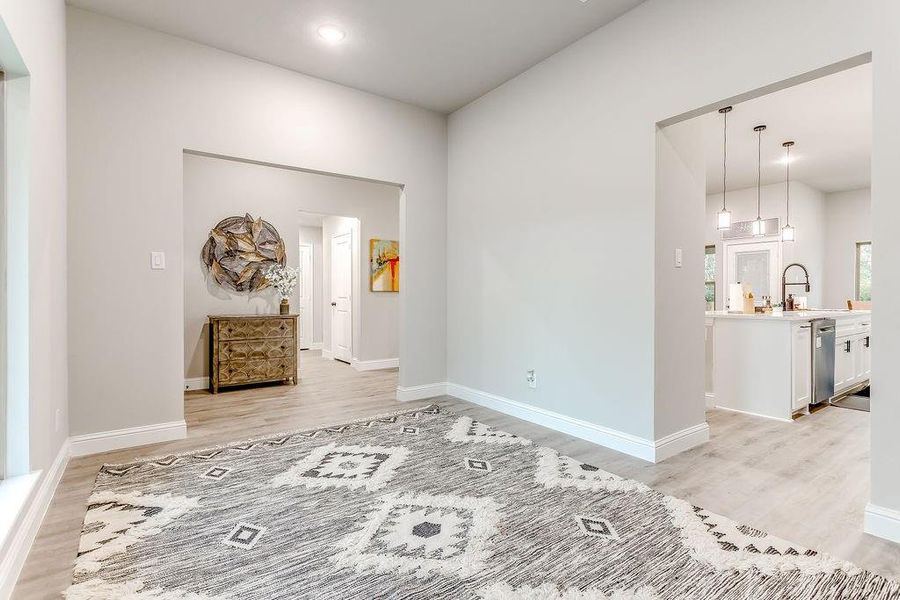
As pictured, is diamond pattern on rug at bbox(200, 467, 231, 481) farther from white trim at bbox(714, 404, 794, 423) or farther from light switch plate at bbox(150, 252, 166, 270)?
white trim at bbox(714, 404, 794, 423)

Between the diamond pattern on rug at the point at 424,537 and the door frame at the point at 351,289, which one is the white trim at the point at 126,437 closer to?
the diamond pattern on rug at the point at 424,537

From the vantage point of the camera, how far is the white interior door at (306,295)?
8602mm

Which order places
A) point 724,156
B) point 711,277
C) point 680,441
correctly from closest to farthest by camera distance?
point 680,441
point 724,156
point 711,277

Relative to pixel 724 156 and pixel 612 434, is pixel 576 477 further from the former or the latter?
pixel 724 156

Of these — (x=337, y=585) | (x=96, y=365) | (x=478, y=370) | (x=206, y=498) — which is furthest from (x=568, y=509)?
(x=96, y=365)

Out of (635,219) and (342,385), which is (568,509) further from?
(342,385)

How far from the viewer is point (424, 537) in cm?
192

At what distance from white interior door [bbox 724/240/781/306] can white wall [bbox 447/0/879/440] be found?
5.24 meters

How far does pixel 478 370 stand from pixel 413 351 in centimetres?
68

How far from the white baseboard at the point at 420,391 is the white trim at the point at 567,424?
0.18 m

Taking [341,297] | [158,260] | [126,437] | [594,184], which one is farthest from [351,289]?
[594,184]

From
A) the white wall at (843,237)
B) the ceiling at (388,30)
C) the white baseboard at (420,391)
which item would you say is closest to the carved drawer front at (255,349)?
the white baseboard at (420,391)

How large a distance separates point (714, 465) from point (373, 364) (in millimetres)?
4533

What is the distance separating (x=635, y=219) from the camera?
2953mm
